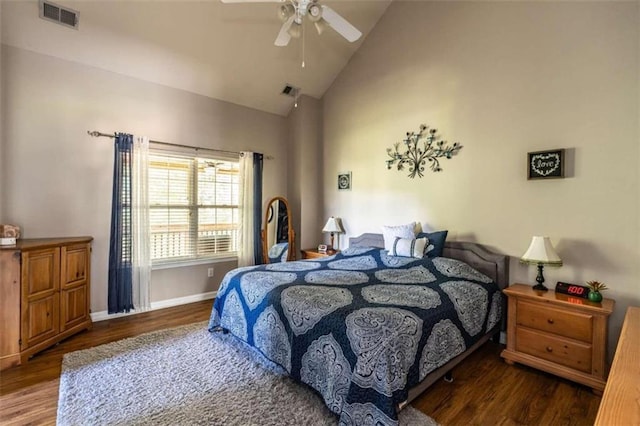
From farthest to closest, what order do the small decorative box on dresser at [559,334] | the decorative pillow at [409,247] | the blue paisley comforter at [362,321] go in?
the decorative pillow at [409,247]
the small decorative box on dresser at [559,334]
the blue paisley comforter at [362,321]

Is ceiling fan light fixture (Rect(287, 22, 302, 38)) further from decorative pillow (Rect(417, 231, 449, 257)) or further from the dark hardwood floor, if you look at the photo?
the dark hardwood floor

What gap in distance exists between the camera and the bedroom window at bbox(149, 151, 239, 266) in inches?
149

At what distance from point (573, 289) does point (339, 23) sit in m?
2.90

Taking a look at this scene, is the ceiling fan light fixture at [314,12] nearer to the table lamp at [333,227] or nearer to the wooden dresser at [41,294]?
the table lamp at [333,227]

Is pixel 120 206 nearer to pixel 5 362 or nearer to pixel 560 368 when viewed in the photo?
pixel 5 362

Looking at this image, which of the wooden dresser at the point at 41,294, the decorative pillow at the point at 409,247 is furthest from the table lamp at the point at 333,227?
the wooden dresser at the point at 41,294

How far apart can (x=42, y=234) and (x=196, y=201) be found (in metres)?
1.62

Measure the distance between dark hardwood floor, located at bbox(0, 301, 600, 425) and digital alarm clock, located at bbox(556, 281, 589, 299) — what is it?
675 mm

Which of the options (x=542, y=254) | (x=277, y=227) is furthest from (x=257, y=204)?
(x=542, y=254)

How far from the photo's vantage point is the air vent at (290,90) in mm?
4508

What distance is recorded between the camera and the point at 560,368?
2.23 metres

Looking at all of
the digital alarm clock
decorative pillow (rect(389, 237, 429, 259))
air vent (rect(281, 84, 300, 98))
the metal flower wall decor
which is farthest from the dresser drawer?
air vent (rect(281, 84, 300, 98))

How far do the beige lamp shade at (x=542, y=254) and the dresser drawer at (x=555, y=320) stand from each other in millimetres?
349

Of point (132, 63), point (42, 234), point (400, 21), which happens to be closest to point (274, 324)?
point (42, 234)
